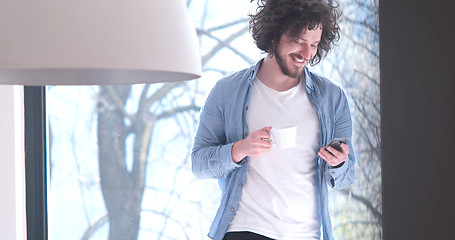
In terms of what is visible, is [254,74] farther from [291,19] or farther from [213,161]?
[213,161]

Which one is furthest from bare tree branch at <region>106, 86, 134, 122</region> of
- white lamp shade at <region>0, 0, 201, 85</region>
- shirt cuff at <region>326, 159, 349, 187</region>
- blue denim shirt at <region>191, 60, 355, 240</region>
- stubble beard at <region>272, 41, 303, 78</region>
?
white lamp shade at <region>0, 0, 201, 85</region>

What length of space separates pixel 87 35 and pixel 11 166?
82.7 inches

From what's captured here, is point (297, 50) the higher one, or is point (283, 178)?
point (297, 50)

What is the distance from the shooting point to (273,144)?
175 cm

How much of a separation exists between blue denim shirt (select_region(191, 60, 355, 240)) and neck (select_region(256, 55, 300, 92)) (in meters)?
0.04

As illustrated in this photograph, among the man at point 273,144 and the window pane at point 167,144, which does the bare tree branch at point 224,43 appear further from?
the man at point 273,144

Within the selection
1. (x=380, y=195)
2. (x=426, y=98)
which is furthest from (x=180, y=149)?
(x=426, y=98)

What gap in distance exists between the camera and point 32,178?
265 centimetres

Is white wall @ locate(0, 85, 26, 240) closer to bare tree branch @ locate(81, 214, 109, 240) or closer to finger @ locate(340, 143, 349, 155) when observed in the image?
bare tree branch @ locate(81, 214, 109, 240)

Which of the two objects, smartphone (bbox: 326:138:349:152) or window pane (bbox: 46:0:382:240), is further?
window pane (bbox: 46:0:382:240)

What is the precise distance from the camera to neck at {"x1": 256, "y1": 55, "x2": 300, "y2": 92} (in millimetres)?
1870

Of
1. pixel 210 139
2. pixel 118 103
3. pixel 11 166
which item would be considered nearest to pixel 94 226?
pixel 11 166

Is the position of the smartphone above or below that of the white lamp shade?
below

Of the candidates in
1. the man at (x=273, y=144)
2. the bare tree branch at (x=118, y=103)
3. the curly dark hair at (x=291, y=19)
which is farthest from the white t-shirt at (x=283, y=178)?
the bare tree branch at (x=118, y=103)
